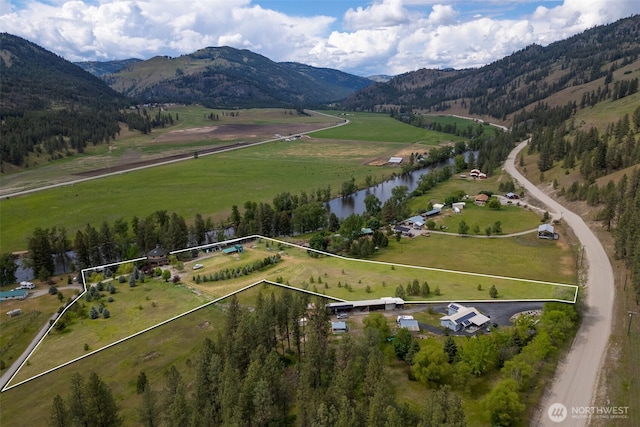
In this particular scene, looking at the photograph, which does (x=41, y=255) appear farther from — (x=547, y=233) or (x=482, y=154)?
(x=482, y=154)

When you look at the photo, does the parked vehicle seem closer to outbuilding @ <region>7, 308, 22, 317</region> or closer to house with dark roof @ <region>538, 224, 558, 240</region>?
outbuilding @ <region>7, 308, 22, 317</region>

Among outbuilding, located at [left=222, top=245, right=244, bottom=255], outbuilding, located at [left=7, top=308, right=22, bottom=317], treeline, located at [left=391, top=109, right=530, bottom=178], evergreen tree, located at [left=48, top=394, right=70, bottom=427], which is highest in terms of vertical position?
treeline, located at [left=391, top=109, right=530, bottom=178]

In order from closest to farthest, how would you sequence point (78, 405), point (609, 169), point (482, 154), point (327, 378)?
point (78, 405) < point (327, 378) < point (609, 169) < point (482, 154)

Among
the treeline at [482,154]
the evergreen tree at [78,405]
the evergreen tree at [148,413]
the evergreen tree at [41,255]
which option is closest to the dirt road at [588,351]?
the evergreen tree at [148,413]

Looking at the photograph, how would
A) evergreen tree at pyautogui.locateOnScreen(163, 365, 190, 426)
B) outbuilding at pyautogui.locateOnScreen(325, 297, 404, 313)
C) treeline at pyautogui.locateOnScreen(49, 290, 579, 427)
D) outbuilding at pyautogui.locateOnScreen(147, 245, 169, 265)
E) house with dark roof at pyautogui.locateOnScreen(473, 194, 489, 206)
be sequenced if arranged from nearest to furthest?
evergreen tree at pyautogui.locateOnScreen(163, 365, 190, 426) < treeline at pyautogui.locateOnScreen(49, 290, 579, 427) < outbuilding at pyautogui.locateOnScreen(325, 297, 404, 313) < outbuilding at pyautogui.locateOnScreen(147, 245, 169, 265) < house with dark roof at pyautogui.locateOnScreen(473, 194, 489, 206)

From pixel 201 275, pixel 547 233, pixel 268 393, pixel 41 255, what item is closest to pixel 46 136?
pixel 41 255

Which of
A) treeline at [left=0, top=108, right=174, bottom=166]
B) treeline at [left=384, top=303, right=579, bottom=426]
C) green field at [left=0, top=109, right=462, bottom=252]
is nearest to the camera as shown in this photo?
treeline at [left=384, top=303, right=579, bottom=426]

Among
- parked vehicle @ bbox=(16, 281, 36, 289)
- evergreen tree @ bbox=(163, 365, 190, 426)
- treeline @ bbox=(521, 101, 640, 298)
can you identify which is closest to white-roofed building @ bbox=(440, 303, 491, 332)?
treeline @ bbox=(521, 101, 640, 298)
